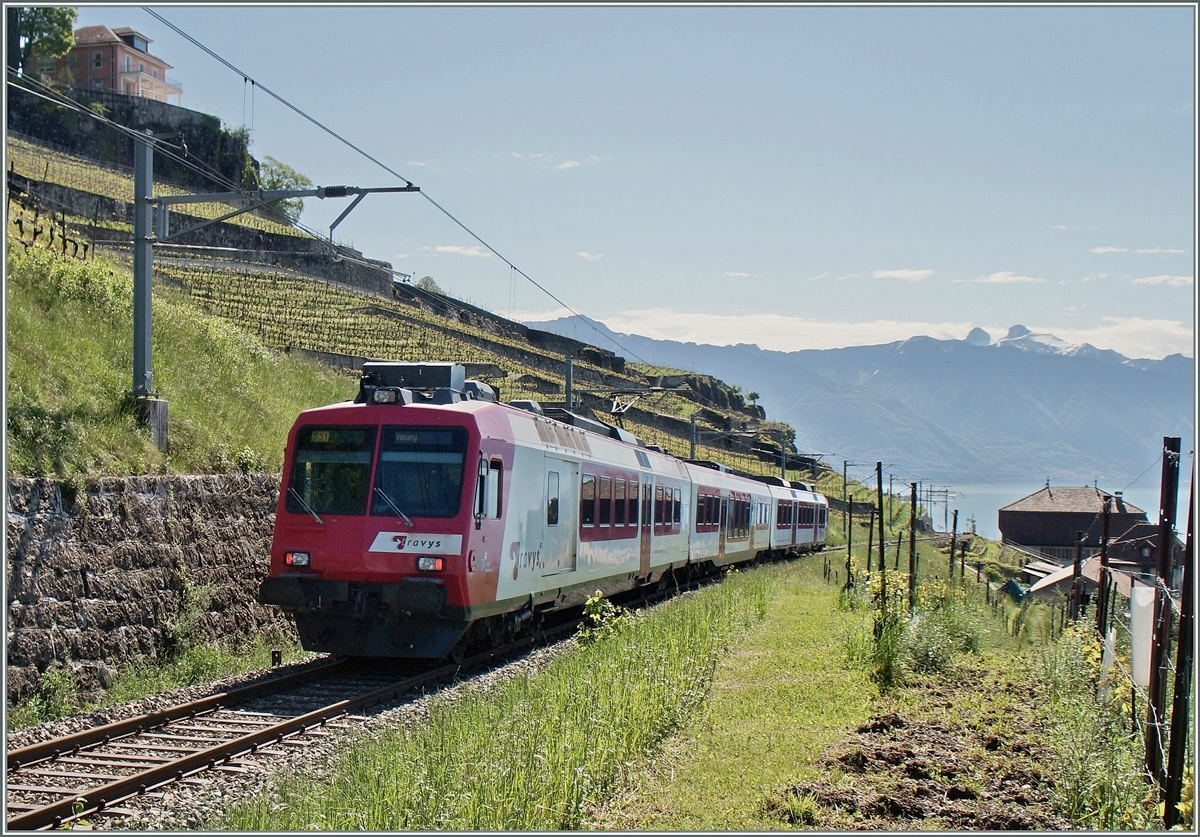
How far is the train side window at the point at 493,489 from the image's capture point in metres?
12.4

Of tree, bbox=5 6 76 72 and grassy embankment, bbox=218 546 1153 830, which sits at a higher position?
tree, bbox=5 6 76 72

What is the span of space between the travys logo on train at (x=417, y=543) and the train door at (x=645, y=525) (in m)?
8.20

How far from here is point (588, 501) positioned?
1642 cm

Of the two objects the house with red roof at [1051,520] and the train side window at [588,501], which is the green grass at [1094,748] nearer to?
the train side window at [588,501]

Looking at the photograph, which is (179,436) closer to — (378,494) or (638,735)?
(378,494)

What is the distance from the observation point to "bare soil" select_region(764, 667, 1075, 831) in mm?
7309

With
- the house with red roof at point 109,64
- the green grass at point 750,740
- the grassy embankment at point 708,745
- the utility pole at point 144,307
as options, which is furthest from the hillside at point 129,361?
the house with red roof at point 109,64

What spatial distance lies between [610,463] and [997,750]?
9345 mm

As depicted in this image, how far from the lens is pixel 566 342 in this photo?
9062 centimetres

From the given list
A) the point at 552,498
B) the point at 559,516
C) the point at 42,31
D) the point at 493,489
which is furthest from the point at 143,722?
the point at 42,31

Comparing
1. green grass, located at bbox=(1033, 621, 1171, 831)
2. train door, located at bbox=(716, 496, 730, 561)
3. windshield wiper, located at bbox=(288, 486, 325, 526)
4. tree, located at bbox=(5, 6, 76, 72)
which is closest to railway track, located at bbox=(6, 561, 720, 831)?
windshield wiper, located at bbox=(288, 486, 325, 526)

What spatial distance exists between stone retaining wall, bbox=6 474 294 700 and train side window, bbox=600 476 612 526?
496 centimetres

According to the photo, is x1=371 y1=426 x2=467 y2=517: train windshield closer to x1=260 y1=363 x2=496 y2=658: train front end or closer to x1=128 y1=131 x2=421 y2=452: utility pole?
x1=260 y1=363 x2=496 y2=658: train front end

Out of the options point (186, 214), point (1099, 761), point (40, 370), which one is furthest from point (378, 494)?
point (186, 214)
